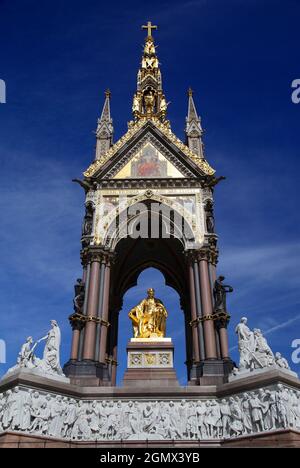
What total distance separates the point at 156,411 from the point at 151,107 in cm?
2061

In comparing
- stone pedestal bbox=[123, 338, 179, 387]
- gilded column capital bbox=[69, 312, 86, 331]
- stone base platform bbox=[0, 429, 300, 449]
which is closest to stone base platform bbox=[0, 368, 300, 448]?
stone base platform bbox=[0, 429, 300, 449]

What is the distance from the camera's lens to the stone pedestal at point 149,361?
18594mm

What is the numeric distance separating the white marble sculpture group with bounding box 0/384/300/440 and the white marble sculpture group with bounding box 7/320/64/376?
0.93 meters

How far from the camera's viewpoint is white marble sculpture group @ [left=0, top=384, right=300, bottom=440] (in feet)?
46.9

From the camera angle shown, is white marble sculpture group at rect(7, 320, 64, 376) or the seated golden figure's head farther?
the seated golden figure's head

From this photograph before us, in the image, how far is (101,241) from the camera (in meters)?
21.3

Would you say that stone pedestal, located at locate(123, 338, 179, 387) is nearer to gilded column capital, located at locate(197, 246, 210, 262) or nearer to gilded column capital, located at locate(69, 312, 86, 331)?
gilded column capital, located at locate(69, 312, 86, 331)

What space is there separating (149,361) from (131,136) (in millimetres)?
12599

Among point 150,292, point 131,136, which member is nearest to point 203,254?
point 150,292

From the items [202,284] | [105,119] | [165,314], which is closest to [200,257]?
[202,284]

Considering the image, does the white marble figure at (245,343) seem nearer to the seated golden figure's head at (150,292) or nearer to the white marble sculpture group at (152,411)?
the white marble sculpture group at (152,411)

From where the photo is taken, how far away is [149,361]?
1928 centimetres

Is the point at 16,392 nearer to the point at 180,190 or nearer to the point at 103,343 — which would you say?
the point at 103,343

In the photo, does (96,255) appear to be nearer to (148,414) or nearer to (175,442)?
(148,414)
